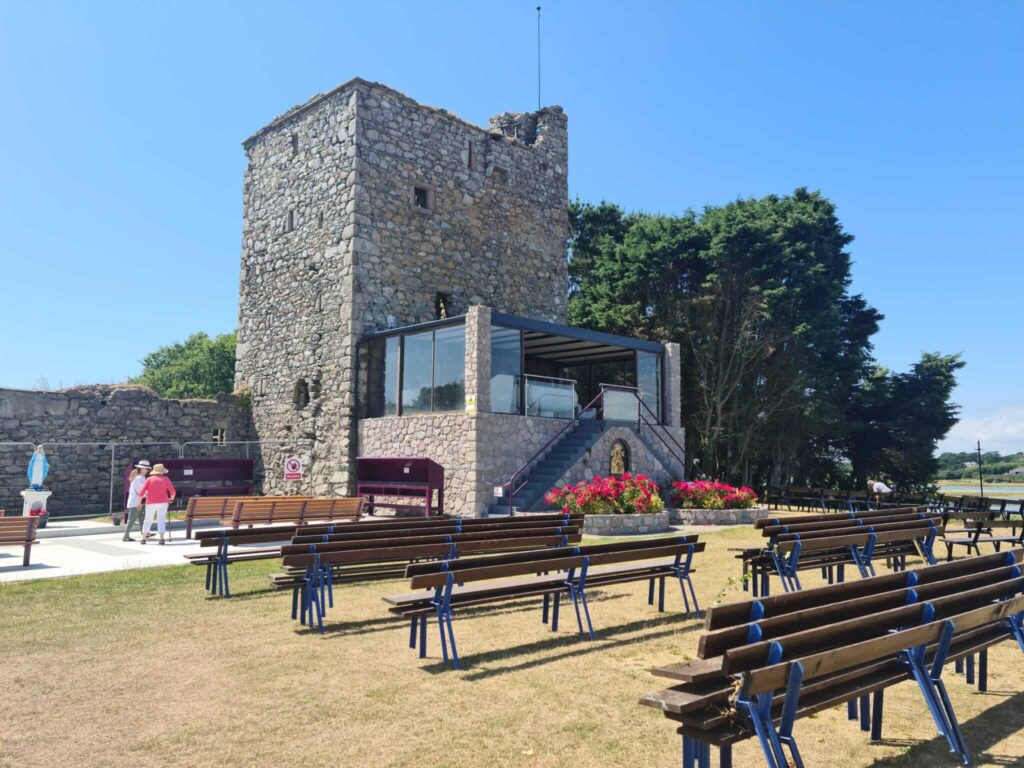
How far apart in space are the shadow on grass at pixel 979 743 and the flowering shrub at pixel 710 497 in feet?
41.0

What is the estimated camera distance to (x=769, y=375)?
27938 millimetres

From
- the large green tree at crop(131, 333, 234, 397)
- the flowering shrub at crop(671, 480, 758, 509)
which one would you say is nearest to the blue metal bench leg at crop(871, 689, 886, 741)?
the flowering shrub at crop(671, 480, 758, 509)

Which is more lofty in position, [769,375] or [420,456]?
[769,375]

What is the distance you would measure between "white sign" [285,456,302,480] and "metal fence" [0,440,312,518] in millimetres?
169

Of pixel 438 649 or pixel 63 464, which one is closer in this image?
pixel 438 649

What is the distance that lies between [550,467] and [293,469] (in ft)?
25.1

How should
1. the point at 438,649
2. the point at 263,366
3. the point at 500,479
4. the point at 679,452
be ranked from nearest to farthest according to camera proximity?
1. the point at 438,649
2. the point at 500,479
3. the point at 679,452
4. the point at 263,366

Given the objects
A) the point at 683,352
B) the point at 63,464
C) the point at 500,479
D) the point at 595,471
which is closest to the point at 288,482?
the point at 63,464

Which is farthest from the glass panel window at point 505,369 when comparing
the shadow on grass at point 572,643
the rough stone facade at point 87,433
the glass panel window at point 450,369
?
the shadow on grass at point 572,643

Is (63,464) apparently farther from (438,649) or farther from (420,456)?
(438,649)

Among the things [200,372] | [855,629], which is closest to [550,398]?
[855,629]

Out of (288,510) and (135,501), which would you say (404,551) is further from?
(135,501)

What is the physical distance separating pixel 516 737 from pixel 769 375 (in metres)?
26.2

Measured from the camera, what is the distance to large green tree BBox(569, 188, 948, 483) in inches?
1067
